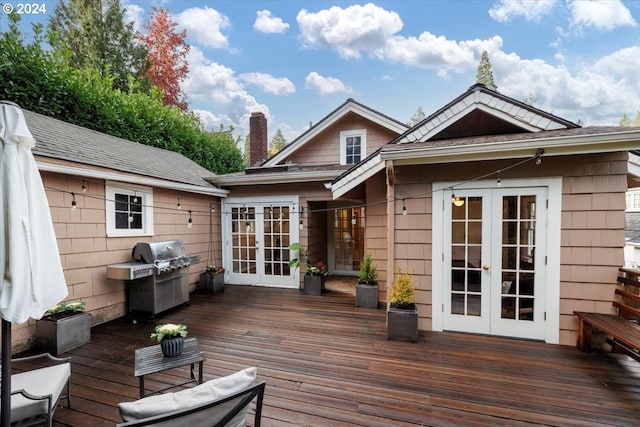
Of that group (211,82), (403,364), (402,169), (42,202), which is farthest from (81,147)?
(211,82)

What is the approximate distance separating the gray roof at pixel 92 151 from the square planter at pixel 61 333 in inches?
87.1

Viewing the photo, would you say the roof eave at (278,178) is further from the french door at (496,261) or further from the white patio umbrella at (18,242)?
the white patio umbrella at (18,242)

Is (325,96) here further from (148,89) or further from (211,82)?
(148,89)

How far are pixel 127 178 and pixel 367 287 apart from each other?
4762 mm

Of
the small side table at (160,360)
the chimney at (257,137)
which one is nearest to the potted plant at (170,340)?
the small side table at (160,360)

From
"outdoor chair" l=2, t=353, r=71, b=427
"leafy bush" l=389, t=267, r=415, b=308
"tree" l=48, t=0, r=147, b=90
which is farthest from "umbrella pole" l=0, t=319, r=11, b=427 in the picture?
"tree" l=48, t=0, r=147, b=90

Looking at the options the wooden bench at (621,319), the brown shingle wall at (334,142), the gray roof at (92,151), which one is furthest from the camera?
the brown shingle wall at (334,142)

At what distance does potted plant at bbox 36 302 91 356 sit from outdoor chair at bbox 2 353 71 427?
141 cm

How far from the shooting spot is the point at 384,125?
8.12m

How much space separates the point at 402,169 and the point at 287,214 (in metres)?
3.52

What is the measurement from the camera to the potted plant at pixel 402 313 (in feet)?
12.5

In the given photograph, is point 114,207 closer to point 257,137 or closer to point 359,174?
point 359,174

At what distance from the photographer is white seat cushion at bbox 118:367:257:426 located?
4.43 ft

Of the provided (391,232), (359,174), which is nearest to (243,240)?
(359,174)
